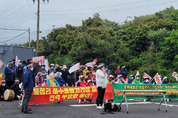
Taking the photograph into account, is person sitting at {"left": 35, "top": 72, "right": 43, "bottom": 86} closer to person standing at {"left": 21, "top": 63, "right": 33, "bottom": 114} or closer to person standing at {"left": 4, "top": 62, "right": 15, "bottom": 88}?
person standing at {"left": 4, "top": 62, "right": 15, "bottom": 88}

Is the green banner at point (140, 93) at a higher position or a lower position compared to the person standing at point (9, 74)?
lower

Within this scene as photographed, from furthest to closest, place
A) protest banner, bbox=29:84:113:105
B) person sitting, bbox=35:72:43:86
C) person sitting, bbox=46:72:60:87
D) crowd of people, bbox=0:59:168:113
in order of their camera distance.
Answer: person sitting, bbox=35:72:43:86
person sitting, bbox=46:72:60:87
protest banner, bbox=29:84:113:105
crowd of people, bbox=0:59:168:113

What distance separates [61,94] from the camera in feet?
45.3

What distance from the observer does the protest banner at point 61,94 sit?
42.5ft

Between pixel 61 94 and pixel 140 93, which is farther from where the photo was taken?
pixel 61 94

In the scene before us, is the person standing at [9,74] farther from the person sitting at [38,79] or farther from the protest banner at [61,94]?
the protest banner at [61,94]

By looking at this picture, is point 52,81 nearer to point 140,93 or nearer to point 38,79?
point 38,79

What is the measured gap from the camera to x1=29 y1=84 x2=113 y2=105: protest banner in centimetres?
1295

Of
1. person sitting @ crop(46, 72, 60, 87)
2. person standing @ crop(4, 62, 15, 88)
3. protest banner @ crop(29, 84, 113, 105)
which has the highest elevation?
person standing @ crop(4, 62, 15, 88)

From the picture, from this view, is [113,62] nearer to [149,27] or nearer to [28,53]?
[149,27]

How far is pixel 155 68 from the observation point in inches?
1297

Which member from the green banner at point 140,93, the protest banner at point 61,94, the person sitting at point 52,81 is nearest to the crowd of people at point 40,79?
the person sitting at point 52,81

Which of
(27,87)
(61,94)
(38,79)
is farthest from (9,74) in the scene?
(27,87)

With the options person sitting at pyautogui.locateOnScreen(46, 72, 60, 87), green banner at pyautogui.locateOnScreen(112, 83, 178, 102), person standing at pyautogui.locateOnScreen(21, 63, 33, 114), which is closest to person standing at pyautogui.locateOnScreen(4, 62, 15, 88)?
person sitting at pyautogui.locateOnScreen(46, 72, 60, 87)
